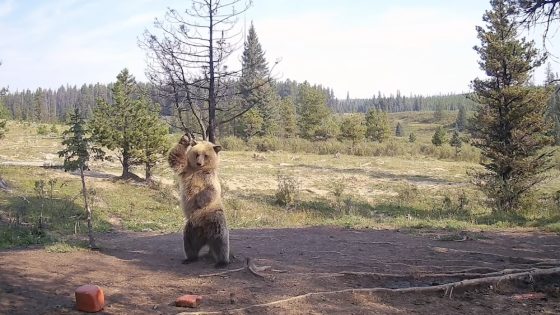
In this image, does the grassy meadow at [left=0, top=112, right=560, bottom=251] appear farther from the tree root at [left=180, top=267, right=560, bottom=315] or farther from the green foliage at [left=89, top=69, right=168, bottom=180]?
the tree root at [left=180, top=267, right=560, bottom=315]

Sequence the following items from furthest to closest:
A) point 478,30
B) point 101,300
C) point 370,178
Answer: point 370,178 → point 478,30 → point 101,300

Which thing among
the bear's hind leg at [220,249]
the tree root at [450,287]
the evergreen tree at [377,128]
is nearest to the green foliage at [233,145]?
the evergreen tree at [377,128]

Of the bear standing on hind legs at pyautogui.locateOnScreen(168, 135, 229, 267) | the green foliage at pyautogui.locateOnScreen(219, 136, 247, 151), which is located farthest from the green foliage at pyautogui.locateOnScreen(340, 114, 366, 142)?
the bear standing on hind legs at pyautogui.locateOnScreen(168, 135, 229, 267)

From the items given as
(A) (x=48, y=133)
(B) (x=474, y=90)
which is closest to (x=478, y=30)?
(B) (x=474, y=90)

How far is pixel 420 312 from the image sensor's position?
5.95 metres

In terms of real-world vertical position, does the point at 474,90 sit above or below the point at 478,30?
below

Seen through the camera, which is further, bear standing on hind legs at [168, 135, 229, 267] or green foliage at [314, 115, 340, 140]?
green foliage at [314, 115, 340, 140]

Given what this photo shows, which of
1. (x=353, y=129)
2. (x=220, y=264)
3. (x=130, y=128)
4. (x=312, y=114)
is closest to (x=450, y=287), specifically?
(x=220, y=264)

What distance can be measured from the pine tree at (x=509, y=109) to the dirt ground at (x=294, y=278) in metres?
10.8

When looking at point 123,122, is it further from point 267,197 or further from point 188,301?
point 188,301

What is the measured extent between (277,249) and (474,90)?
15.2 metres

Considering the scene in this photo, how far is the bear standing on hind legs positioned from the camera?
7.65 meters

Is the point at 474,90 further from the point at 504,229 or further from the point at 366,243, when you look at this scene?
the point at 366,243

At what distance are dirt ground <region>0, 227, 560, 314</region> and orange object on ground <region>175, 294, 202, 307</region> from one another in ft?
0.24
